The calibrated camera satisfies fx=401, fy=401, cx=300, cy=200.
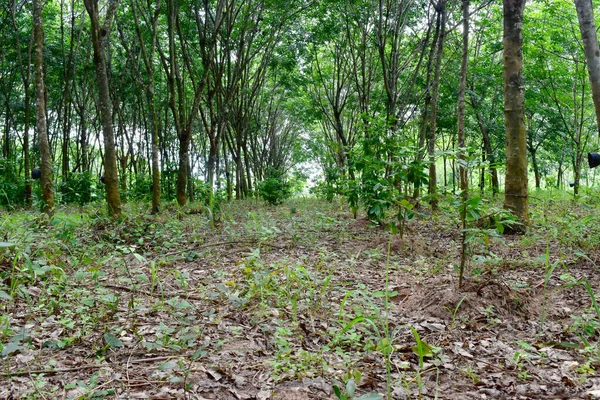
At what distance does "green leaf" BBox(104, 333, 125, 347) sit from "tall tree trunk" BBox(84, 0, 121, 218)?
15.4ft

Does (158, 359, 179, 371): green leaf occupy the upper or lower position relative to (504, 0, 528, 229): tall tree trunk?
lower

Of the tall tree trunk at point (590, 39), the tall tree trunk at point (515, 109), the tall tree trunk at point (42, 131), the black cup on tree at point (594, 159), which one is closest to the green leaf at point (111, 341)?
the tall tree trunk at point (590, 39)

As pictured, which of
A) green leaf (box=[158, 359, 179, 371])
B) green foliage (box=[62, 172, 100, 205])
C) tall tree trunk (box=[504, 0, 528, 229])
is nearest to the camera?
green leaf (box=[158, 359, 179, 371])

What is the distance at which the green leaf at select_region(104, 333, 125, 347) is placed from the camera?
2593 millimetres

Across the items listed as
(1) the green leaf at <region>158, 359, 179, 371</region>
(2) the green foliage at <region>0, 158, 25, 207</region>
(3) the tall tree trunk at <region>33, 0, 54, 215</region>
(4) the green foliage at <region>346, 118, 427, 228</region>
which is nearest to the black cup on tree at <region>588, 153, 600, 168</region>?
(4) the green foliage at <region>346, 118, 427, 228</region>

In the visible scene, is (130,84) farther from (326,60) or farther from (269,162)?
(269,162)

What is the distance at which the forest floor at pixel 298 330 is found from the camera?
226 centimetres

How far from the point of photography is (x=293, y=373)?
7.95 feet

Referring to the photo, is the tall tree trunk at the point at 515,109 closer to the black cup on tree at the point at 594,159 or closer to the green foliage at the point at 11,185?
the black cup on tree at the point at 594,159

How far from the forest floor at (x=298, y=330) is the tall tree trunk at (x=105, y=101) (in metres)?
1.93

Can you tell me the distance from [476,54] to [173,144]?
681 inches

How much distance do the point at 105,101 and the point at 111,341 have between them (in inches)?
210

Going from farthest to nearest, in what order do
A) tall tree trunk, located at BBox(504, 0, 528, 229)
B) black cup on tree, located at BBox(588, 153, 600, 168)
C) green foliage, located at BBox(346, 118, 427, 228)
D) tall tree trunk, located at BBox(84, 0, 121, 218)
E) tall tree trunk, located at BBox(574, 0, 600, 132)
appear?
1. tall tree trunk, located at BBox(84, 0, 121, 218)
2. tall tree trunk, located at BBox(504, 0, 528, 229)
3. green foliage, located at BBox(346, 118, 427, 228)
4. black cup on tree, located at BBox(588, 153, 600, 168)
5. tall tree trunk, located at BBox(574, 0, 600, 132)

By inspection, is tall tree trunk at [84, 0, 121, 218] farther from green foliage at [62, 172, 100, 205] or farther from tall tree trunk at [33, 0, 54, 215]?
green foliage at [62, 172, 100, 205]
